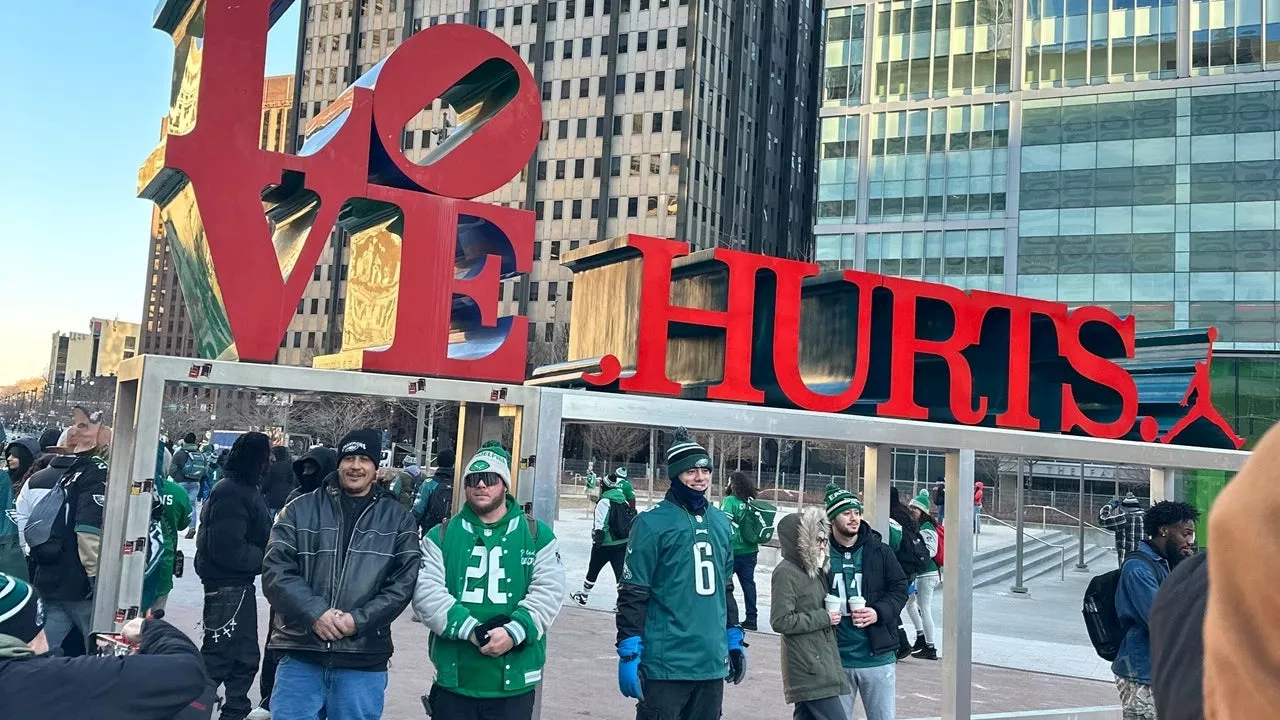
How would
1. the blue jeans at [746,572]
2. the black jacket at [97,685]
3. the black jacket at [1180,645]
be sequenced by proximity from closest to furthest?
the black jacket at [1180,645], the black jacket at [97,685], the blue jeans at [746,572]

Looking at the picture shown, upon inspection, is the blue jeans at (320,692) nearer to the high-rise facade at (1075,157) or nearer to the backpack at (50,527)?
the backpack at (50,527)

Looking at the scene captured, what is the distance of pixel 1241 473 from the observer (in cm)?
84

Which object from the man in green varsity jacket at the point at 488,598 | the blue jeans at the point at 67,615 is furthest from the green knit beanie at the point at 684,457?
the blue jeans at the point at 67,615

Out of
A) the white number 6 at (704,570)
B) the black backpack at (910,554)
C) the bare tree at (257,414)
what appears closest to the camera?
the white number 6 at (704,570)

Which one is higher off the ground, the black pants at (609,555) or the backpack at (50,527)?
the backpack at (50,527)

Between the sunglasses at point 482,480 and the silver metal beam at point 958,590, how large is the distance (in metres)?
3.45

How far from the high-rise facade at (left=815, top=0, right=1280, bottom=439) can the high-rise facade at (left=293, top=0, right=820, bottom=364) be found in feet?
83.6

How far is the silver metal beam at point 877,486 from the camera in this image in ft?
28.9

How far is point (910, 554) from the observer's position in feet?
37.6

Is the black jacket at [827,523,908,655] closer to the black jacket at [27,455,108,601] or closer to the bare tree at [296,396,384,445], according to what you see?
the black jacket at [27,455,108,601]

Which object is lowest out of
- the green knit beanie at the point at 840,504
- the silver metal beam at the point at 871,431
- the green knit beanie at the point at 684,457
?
the green knit beanie at the point at 840,504

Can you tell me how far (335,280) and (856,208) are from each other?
51868 millimetres

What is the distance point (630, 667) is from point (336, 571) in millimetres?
1553

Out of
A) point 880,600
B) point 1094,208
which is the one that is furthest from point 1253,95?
point 880,600
